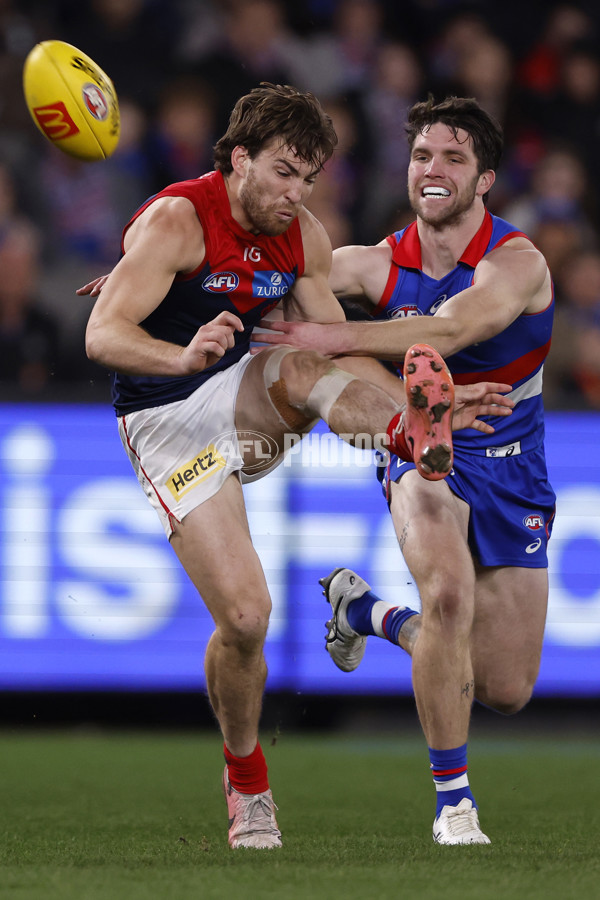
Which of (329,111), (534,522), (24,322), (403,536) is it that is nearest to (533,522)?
(534,522)

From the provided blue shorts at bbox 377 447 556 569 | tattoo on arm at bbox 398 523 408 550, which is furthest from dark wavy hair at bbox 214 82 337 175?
tattoo on arm at bbox 398 523 408 550

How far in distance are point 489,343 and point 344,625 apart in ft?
4.25

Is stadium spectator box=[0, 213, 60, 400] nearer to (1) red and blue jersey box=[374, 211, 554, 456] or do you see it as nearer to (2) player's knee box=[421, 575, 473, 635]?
(1) red and blue jersey box=[374, 211, 554, 456]

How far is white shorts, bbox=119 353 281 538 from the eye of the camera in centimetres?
435

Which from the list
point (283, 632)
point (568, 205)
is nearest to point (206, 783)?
point (283, 632)

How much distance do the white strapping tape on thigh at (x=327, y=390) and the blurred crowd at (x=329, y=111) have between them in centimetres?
341

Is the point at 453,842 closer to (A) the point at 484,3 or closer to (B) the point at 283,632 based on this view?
(B) the point at 283,632

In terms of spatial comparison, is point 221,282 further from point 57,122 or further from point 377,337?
point 57,122

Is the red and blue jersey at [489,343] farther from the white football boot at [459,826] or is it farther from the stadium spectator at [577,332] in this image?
the stadium spectator at [577,332]

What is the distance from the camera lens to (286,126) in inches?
174

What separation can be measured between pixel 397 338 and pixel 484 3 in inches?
219

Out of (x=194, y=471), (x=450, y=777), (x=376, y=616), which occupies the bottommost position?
(x=450, y=777)

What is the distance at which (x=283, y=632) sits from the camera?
722 centimetres

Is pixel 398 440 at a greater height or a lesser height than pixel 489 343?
lesser
